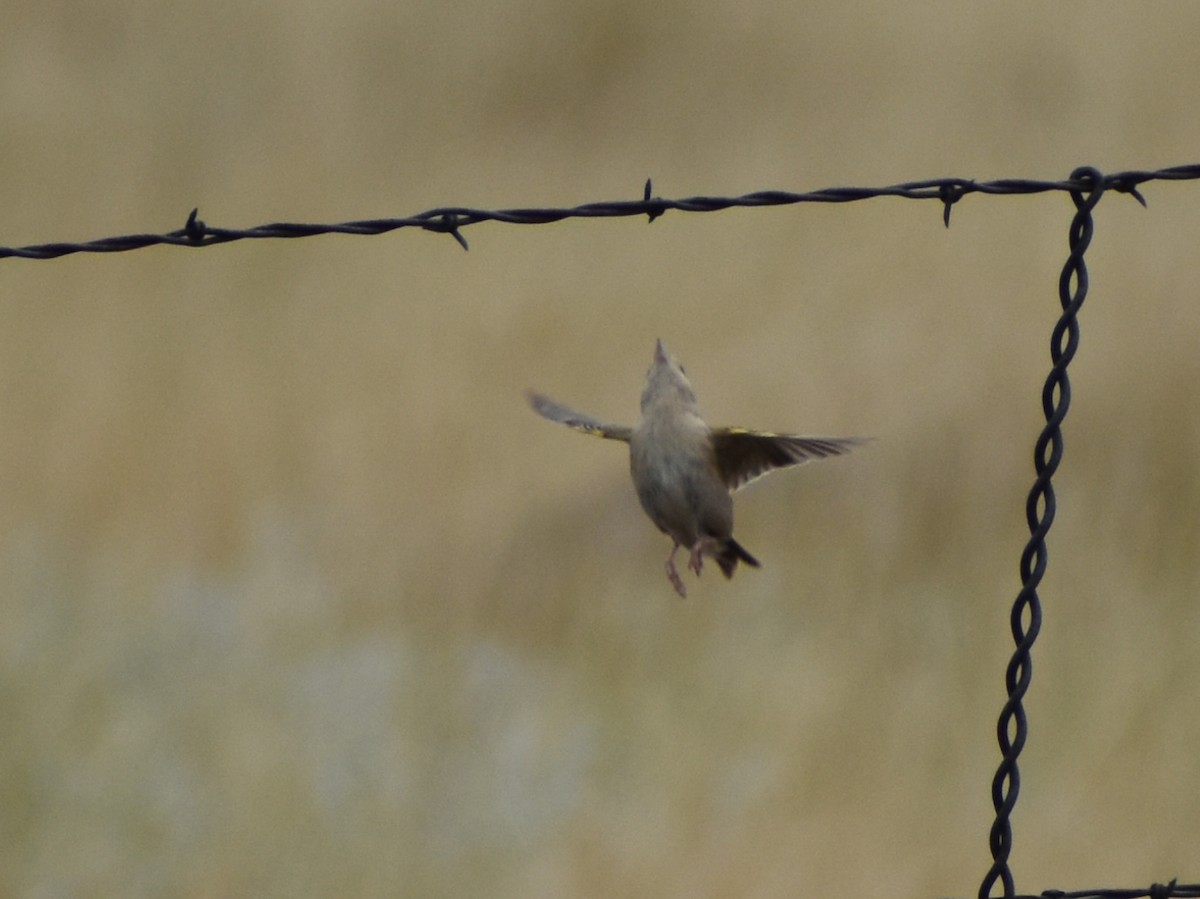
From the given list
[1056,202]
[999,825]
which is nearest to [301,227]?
[999,825]

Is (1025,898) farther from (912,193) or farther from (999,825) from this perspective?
(912,193)

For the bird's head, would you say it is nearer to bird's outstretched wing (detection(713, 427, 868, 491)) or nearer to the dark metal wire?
bird's outstretched wing (detection(713, 427, 868, 491))

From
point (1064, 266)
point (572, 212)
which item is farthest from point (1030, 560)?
point (572, 212)

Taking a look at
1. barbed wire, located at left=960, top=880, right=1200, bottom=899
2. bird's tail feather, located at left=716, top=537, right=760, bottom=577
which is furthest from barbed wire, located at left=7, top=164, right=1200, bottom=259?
barbed wire, located at left=960, top=880, right=1200, bottom=899

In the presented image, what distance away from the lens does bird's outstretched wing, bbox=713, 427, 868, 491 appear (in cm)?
260

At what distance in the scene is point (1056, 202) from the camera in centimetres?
637

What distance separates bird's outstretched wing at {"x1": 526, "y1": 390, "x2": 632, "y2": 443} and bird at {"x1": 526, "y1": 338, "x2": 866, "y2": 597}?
0.01 m

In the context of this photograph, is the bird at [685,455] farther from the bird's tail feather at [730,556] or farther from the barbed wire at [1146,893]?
the barbed wire at [1146,893]

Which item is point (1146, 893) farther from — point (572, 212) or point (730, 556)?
point (572, 212)

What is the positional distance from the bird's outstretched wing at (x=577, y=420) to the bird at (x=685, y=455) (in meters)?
0.01

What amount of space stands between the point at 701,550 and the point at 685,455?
6.3 inches

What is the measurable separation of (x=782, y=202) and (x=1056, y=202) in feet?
14.1

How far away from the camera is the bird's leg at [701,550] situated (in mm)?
2468

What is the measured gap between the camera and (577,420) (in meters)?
2.88
